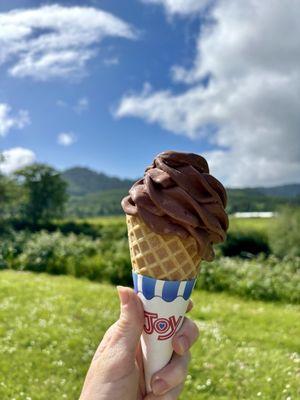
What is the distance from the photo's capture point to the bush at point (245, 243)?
3614 centimetres

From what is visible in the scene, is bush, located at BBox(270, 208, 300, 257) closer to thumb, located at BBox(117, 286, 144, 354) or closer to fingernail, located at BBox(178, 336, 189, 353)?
fingernail, located at BBox(178, 336, 189, 353)

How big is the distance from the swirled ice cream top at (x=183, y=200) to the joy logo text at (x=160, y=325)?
0.38m

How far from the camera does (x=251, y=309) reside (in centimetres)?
1144

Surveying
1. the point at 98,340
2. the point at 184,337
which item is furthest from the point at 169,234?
the point at 98,340

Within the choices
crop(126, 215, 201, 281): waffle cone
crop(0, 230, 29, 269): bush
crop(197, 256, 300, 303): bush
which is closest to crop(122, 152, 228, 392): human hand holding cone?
crop(126, 215, 201, 281): waffle cone

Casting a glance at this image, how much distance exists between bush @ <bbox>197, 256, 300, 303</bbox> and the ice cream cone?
35.9ft

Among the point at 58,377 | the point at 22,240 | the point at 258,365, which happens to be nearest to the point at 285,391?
the point at 258,365

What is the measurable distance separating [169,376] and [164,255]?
24.3 inches

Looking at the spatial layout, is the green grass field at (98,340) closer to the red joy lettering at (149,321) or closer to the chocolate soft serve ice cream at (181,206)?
the red joy lettering at (149,321)

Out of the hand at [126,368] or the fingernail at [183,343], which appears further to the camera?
the fingernail at [183,343]

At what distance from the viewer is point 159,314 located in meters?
2.46

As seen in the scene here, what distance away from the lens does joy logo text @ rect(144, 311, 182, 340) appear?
2.47m

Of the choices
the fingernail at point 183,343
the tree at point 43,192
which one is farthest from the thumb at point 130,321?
the tree at point 43,192

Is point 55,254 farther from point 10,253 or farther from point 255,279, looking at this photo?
point 255,279
